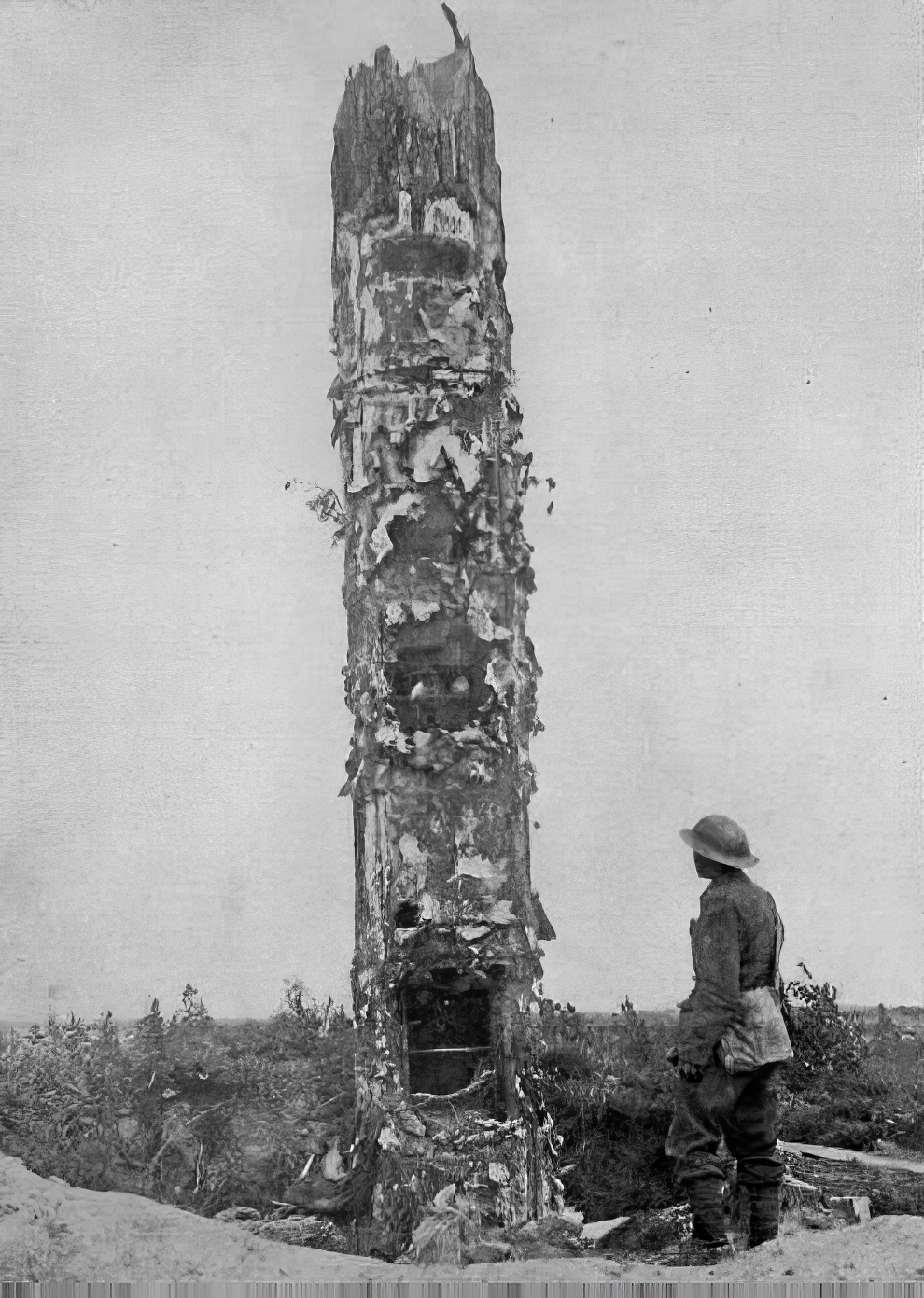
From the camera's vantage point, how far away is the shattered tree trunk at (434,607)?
5.50 metres

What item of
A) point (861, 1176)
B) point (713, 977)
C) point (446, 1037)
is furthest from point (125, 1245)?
point (861, 1176)

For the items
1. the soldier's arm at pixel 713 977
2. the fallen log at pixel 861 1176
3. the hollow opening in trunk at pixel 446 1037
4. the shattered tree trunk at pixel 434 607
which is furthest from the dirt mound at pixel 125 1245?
the fallen log at pixel 861 1176

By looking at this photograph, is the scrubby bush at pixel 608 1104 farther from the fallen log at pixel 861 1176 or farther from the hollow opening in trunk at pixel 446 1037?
the fallen log at pixel 861 1176

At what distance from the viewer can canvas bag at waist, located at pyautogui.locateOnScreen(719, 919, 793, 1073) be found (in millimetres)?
5023

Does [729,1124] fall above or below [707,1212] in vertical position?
above

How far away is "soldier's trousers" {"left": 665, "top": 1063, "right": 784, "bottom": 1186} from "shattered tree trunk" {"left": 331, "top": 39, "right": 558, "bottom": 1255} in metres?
0.52

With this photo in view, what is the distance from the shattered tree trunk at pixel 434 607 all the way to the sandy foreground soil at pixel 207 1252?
0.37 meters

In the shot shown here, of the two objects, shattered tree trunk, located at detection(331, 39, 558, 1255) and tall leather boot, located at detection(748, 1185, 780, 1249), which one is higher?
shattered tree trunk, located at detection(331, 39, 558, 1255)

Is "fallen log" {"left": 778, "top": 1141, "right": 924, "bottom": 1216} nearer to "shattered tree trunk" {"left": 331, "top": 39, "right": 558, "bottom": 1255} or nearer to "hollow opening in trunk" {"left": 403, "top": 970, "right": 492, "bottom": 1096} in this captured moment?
"shattered tree trunk" {"left": 331, "top": 39, "right": 558, "bottom": 1255}

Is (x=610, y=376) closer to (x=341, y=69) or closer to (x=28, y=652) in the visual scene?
(x=341, y=69)

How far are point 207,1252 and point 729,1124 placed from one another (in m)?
1.86

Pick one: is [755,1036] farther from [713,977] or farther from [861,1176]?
[861,1176]

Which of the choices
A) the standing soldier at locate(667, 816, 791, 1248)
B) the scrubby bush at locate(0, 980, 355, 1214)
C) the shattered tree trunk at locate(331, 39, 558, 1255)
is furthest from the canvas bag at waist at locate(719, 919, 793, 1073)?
the scrubby bush at locate(0, 980, 355, 1214)

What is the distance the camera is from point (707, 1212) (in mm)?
5270
